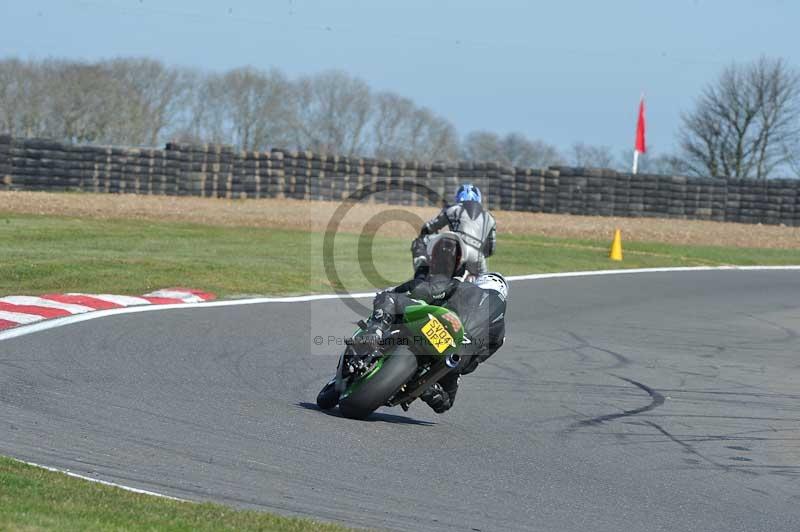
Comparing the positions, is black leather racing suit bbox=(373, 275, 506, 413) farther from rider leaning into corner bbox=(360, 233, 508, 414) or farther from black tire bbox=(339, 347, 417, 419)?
black tire bbox=(339, 347, 417, 419)

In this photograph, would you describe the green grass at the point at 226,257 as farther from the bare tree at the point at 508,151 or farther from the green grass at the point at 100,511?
the bare tree at the point at 508,151

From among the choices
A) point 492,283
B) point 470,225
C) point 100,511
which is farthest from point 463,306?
point 100,511

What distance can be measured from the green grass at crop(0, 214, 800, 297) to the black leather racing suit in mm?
1674

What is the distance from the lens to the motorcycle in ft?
25.1

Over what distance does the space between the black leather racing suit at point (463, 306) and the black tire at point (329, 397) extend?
666 millimetres

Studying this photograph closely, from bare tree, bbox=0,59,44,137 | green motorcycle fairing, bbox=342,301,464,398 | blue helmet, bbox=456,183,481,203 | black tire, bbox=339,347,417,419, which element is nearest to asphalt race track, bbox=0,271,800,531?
black tire, bbox=339,347,417,419

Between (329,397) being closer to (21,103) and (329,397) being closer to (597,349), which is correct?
(597,349)

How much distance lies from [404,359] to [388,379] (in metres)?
0.16

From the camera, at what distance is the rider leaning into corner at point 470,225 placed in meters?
8.59

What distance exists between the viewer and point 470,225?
8758 mm

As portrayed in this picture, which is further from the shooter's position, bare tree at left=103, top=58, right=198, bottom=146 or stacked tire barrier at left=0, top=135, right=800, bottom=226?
bare tree at left=103, top=58, right=198, bottom=146

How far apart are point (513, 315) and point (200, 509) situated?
31.2ft

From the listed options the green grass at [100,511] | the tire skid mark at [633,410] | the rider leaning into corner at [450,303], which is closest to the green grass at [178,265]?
the green grass at [100,511]

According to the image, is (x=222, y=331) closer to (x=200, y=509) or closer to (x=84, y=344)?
(x=84, y=344)
